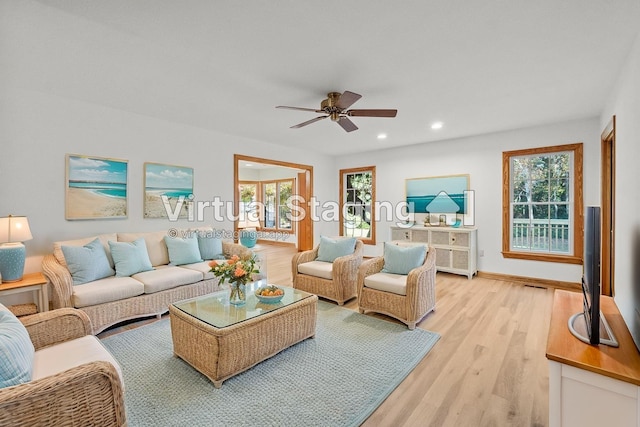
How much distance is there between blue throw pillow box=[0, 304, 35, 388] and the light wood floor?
1735mm

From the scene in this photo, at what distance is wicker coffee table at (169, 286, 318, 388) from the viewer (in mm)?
2100

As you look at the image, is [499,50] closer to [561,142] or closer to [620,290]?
[620,290]

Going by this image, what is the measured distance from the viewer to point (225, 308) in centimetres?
252

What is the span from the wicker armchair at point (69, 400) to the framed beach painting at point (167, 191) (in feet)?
10.8

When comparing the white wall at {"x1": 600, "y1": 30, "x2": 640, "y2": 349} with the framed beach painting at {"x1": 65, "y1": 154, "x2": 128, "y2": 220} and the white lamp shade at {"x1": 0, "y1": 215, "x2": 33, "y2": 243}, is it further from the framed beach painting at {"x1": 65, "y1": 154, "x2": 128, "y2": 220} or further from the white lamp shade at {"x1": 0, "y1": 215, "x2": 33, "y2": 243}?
the framed beach painting at {"x1": 65, "y1": 154, "x2": 128, "y2": 220}

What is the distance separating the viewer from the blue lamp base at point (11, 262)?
2695 millimetres

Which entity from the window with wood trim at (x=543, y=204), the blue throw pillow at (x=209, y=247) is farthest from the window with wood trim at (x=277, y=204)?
the window with wood trim at (x=543, y=204)

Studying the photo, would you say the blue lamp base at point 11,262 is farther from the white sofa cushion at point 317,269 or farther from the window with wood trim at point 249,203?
the window with wood trim at point 249,203

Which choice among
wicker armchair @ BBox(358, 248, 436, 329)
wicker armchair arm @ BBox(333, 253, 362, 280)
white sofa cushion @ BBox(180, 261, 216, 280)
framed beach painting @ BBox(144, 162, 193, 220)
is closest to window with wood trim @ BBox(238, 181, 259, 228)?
framed beach painting @ BBox(144, 162, 193, 220)

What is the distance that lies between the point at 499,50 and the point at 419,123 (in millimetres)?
2070

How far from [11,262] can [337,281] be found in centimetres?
325

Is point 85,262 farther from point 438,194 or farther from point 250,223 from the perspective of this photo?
point 250,223

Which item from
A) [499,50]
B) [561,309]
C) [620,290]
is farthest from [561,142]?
[561,309]

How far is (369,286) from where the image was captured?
338cm
